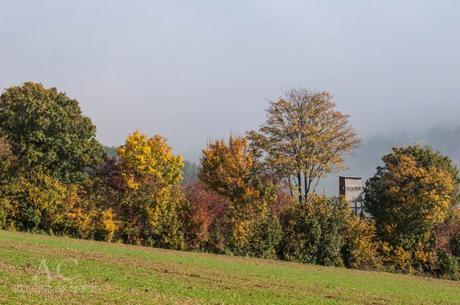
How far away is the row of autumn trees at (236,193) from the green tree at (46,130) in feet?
0.43

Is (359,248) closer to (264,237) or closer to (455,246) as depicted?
(264,237)

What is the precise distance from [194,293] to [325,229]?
153 feet

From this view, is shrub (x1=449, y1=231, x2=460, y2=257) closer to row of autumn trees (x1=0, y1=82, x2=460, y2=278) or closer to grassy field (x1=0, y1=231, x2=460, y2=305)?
row of autumn trees (x1=0, y1=82, x2=460, y2=278)

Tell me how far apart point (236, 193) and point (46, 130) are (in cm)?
2459

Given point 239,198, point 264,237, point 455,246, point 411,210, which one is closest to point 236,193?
point 239,198

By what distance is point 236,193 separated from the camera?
69688 millimetres

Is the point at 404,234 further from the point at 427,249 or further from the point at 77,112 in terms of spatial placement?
the point at 77,112

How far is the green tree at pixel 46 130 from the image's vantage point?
5819cm

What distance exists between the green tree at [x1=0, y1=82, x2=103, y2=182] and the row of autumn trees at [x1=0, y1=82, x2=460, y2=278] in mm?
130

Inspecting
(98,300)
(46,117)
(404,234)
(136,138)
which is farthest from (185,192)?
(98,300)

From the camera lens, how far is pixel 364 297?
32031 millimetres

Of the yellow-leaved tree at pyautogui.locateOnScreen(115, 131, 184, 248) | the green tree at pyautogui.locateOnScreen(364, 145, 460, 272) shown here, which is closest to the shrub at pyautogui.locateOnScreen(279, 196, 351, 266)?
the green tree at pyautogui.locateOnScreen(364, 145, 460, 272)

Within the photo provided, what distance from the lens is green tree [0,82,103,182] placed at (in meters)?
58.2

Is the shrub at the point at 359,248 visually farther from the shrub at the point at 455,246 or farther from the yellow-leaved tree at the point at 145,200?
the yellow-leaved tree at the point at 145,200
